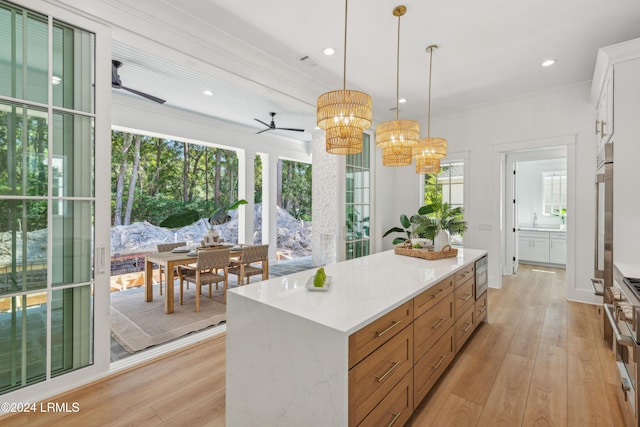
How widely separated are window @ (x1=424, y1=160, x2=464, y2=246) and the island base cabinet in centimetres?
336

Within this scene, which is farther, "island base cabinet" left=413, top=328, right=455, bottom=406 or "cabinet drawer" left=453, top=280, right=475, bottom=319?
"cabinet drawer" left=453, top=280, right=475, bottom=319

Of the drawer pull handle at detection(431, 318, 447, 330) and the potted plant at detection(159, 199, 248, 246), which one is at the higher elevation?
the potted plant at detection(159, 199, 248, 246)

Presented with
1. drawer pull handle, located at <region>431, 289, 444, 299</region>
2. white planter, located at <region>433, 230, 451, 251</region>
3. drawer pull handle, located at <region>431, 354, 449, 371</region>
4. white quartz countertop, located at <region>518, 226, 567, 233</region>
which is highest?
white planter, located at <region>433, 230, 451, 251</region>

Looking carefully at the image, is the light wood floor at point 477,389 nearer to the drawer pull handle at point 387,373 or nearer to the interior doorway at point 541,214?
the drawer pull handle at point 387,373

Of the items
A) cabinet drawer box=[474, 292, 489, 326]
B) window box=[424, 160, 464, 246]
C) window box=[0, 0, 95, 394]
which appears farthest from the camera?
window box=[424, 160, 464, 246]

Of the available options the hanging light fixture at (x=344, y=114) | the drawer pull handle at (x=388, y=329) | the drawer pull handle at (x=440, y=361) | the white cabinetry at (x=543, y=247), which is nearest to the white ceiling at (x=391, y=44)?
the hanging light fixture at (x=344, y=114)

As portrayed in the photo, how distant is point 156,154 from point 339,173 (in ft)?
17.3

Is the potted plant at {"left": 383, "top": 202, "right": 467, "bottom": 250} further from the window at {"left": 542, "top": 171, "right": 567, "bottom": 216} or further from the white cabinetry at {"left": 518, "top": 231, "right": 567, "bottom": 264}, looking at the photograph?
the window at {"left": 542, "top": 171, "right": 567, "bottom": 216}

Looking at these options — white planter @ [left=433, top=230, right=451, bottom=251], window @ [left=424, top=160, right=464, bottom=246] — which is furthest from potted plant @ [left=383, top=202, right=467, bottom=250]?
window @ [left=424, top=160, right=464, bottom=246]

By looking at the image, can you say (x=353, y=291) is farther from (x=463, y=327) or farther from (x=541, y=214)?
(x=541, y=214)

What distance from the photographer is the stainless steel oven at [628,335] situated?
5.07 ft

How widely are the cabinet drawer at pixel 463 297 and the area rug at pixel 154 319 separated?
2509 millimetres

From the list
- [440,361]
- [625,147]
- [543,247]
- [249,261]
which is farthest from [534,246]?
[249,261]

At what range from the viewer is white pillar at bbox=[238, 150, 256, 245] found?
6402mm
